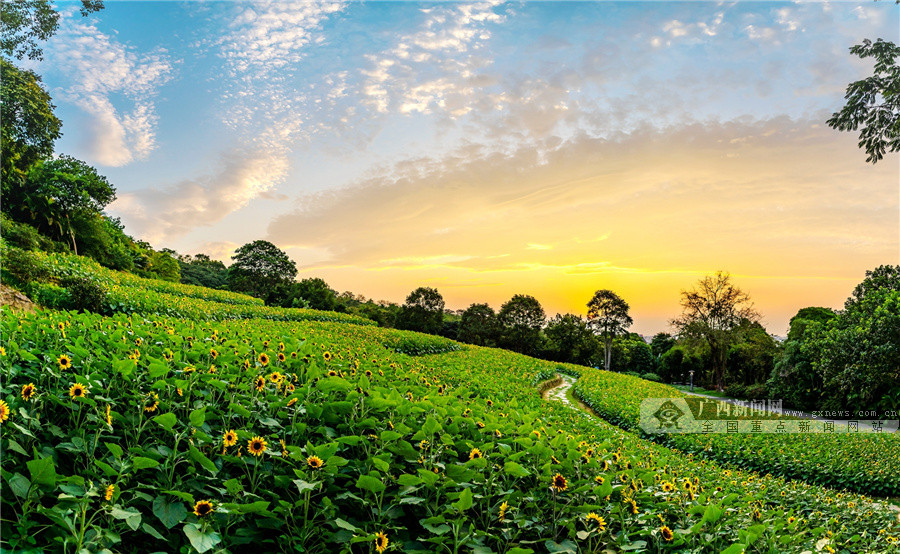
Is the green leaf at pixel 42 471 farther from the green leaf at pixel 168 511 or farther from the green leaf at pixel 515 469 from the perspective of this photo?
the green leaf at pixel 515 469

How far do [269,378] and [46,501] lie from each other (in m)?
1.19

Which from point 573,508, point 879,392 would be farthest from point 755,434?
point 573,508

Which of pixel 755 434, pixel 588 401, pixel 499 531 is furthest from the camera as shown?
pixel 588 401

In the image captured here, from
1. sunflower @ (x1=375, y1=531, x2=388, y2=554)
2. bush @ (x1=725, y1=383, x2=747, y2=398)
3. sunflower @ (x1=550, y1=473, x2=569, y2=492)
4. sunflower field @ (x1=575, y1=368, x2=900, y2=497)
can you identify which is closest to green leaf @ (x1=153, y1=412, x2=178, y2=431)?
sunflower @ (x1=375, y1=531, x2=388, y2=554)

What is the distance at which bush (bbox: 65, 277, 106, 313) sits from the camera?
8.56 meters

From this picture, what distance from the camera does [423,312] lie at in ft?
105

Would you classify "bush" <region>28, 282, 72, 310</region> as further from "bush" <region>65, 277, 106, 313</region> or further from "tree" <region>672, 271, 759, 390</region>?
"tree" <region>672, 271, 759, 390</region>

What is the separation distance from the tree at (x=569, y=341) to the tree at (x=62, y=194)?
1124 inches

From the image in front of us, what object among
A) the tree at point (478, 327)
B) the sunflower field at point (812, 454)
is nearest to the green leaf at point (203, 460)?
the sunflower field at point (812, 454)

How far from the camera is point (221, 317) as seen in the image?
37.4 ft

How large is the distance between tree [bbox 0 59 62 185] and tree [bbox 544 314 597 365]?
101 ft

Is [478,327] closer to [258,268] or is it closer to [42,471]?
[258,268]

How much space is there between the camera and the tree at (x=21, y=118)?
42.0 ft

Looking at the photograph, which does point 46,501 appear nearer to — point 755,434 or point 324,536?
point 324,536
